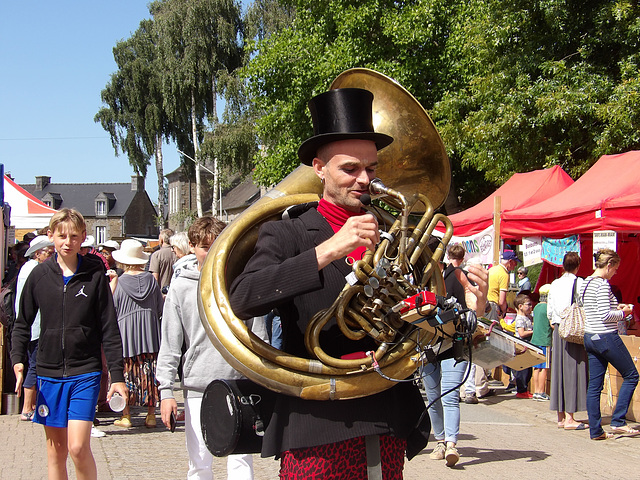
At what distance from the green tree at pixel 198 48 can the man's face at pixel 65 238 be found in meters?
28.8

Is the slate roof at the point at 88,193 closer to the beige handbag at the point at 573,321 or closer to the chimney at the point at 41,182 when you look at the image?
the chimney at the point at 41,182

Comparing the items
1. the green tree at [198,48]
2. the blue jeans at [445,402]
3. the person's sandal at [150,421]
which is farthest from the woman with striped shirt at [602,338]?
the green tree at [198,48]

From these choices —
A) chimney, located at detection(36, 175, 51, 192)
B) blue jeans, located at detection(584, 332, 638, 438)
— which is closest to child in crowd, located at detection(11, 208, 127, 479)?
blue jeans, located at detection(584, 332, 638, 438)

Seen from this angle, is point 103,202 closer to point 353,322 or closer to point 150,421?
point 150,421

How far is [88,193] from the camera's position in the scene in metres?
66.5

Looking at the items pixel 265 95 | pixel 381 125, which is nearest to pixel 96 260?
pixel 381 125

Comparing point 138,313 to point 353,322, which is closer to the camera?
point 353,322

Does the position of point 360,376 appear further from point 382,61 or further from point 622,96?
point 382,61

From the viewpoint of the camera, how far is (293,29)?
25.5m

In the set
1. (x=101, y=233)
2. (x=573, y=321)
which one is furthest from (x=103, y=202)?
(x=573, y=321)

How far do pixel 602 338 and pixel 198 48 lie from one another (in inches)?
1149

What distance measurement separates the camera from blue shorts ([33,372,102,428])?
13.3ft

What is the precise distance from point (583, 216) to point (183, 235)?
4.44m

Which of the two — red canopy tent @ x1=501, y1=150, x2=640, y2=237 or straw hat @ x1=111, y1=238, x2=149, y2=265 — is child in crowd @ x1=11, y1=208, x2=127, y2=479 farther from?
red canopy tent @ x1=501, y1=150, x2=640, y2=237
